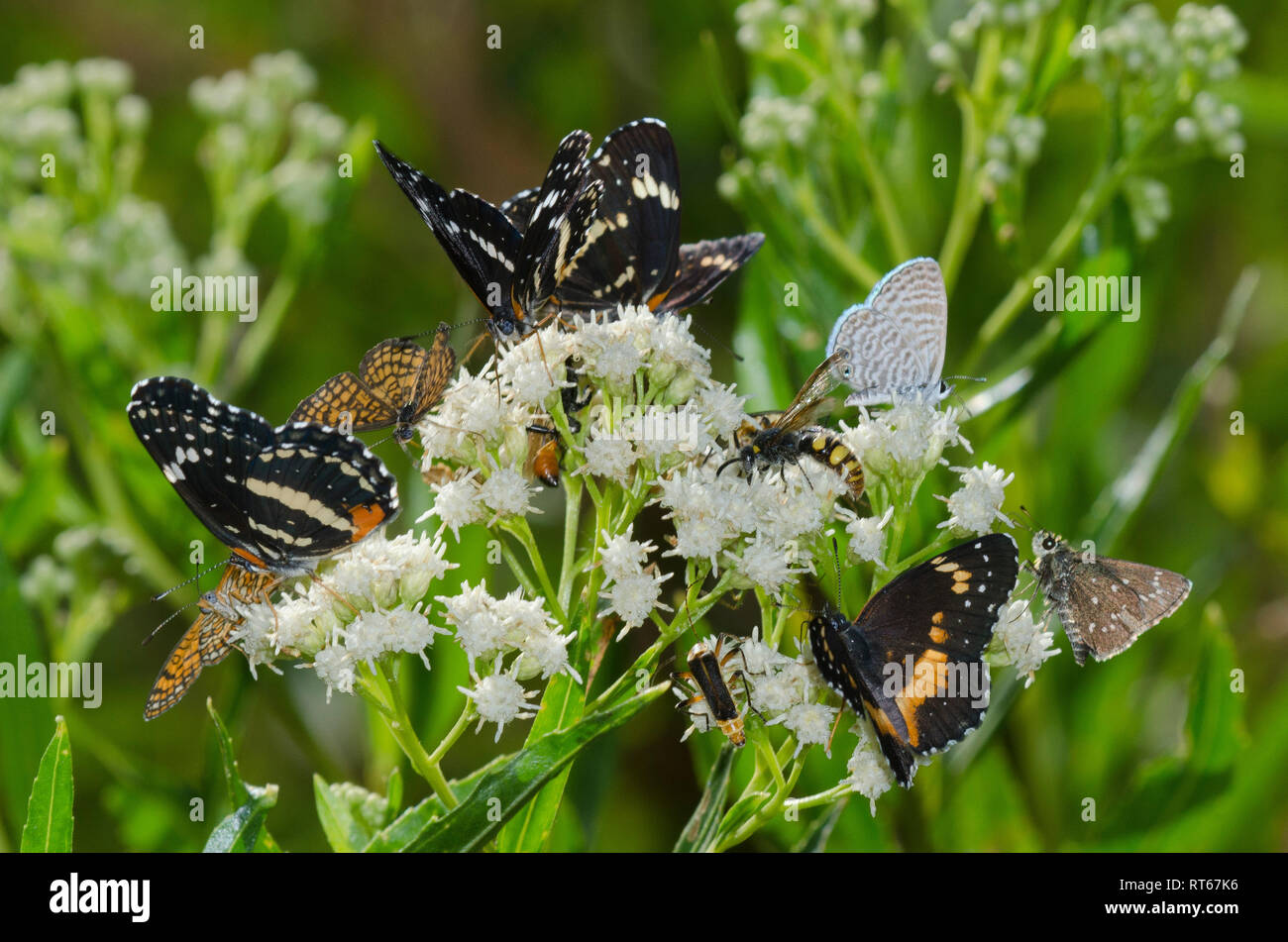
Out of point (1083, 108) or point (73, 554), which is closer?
point (73, 554)

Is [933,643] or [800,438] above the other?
[800,438]

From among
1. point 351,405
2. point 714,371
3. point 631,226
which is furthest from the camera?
point 714,371

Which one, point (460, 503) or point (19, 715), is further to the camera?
point (19, 715)

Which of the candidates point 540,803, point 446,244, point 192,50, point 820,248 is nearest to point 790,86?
point 820,248

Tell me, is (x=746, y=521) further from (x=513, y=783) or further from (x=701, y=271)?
(x=701, y=271)

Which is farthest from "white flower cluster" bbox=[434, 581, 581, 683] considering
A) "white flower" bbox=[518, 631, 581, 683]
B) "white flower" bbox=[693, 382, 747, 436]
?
"white flower" bbox=[693, 382, 747, 436]

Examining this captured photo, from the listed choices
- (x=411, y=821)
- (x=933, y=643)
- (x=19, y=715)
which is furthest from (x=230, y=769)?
(x=933, y=643)

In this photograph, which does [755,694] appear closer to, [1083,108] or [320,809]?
[320,809]

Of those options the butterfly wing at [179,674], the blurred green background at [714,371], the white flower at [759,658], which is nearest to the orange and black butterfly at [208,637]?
the butterfly wing at [179,674]
